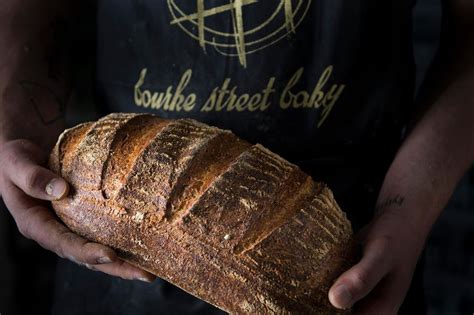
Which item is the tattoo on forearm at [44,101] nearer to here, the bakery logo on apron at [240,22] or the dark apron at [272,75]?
the dark apron at [272,75]

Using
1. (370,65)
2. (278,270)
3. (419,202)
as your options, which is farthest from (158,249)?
(370,65)

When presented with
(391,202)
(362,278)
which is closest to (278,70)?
(391,202)

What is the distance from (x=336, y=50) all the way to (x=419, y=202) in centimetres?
33

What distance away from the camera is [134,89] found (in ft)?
4.19

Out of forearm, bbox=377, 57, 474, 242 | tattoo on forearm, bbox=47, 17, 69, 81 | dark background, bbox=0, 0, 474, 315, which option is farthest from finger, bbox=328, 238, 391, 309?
dark background, bbox=0, 0, 474, 315

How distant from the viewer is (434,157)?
1.18 m

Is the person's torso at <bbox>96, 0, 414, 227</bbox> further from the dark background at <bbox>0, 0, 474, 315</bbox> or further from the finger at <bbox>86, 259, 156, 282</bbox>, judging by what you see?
the dark background at <bbox>0, 0, 474, 315</bbox>

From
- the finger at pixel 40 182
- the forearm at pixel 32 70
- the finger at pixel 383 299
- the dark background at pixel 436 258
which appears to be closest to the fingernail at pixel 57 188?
the finger at pixel 40 182

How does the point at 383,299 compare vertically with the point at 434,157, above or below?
below

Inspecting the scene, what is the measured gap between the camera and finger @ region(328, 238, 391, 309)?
0.88m

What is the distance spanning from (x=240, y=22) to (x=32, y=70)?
1.54ft

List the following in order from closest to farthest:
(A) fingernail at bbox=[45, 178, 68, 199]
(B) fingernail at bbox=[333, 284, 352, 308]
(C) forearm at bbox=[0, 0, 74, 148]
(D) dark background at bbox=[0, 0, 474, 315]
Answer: (B) fingernail at bbox=[333, 284, 352, 308], (A) fingernail at bbox=[45, 178, 68, 199], (C) forearm at bbox=[0, 0, 74, 148], (D) dark background at bbox=[0, 0, 474, 315]

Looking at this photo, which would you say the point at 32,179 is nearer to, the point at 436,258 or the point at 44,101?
the point at 44,101

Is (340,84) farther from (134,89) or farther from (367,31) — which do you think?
(134,89)
